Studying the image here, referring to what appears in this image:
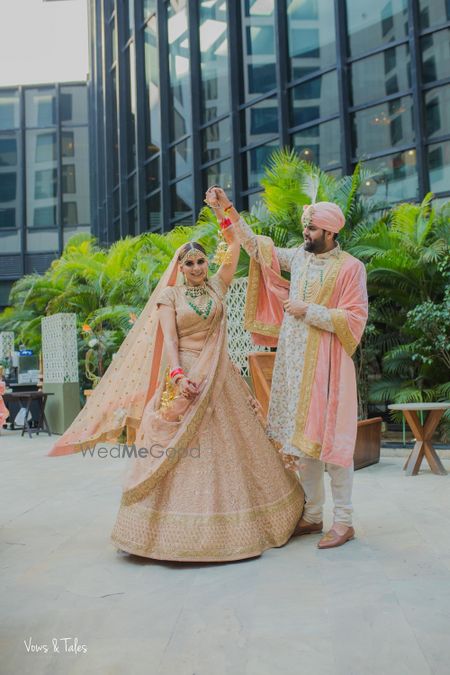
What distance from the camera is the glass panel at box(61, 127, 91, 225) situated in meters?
24.5

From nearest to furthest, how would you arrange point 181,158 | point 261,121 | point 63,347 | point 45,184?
point 63,347
point 261,121
point 181,158
point 45,184

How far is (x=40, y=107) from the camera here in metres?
25.0

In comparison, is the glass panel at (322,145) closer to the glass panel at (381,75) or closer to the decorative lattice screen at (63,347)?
the glass panel at (381,75)

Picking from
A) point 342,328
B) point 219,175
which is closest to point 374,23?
point 219,175

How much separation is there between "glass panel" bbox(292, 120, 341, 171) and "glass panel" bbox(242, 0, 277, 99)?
1.40m

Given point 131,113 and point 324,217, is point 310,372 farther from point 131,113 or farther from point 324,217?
point 131,113

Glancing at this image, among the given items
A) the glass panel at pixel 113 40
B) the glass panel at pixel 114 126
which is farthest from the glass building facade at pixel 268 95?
the glass panel at pixel 114 126

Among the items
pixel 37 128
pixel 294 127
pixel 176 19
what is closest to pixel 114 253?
pixel 294 127

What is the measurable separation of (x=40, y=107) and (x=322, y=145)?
54.5 feet

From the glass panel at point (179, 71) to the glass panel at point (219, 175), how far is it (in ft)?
3.93

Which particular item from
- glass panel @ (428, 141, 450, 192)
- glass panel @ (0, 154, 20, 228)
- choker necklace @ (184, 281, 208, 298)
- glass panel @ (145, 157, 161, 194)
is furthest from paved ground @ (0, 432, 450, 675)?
glass panel @ (0, 154, 20, 228)

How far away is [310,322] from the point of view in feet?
11.4

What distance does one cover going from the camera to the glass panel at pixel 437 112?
10419 mm

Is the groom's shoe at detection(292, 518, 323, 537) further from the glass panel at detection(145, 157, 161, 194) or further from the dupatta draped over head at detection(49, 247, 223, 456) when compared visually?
the glass panel at detection(145, 157, 161, 194)
